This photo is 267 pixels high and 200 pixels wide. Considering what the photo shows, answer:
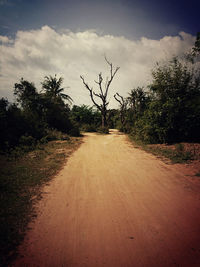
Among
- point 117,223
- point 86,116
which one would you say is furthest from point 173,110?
point 86,116

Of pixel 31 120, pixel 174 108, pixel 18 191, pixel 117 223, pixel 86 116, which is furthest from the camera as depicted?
pixel 86 116

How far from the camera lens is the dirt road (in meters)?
1.88

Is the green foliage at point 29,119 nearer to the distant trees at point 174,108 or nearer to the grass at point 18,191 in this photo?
the grass at point 18,191

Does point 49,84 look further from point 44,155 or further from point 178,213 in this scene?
point 178,213

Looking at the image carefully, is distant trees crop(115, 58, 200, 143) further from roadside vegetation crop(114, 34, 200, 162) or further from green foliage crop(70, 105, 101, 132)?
green foliage crop(70, 105, 101, 132)

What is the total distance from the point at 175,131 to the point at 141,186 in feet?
21.4

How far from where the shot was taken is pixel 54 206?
9.58ft

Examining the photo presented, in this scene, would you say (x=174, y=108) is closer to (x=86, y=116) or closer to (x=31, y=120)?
(x=31, y=120)

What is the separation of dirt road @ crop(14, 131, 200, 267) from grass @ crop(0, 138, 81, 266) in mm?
197

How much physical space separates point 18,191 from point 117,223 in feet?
Result: 9.24

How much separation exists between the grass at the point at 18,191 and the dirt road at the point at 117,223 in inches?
7.7

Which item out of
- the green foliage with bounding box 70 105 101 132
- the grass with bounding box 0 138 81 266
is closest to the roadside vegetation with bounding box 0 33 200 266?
the grass with bounding box 0 138 81 266

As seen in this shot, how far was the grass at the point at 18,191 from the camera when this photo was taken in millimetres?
2081

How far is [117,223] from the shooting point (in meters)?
2.46
